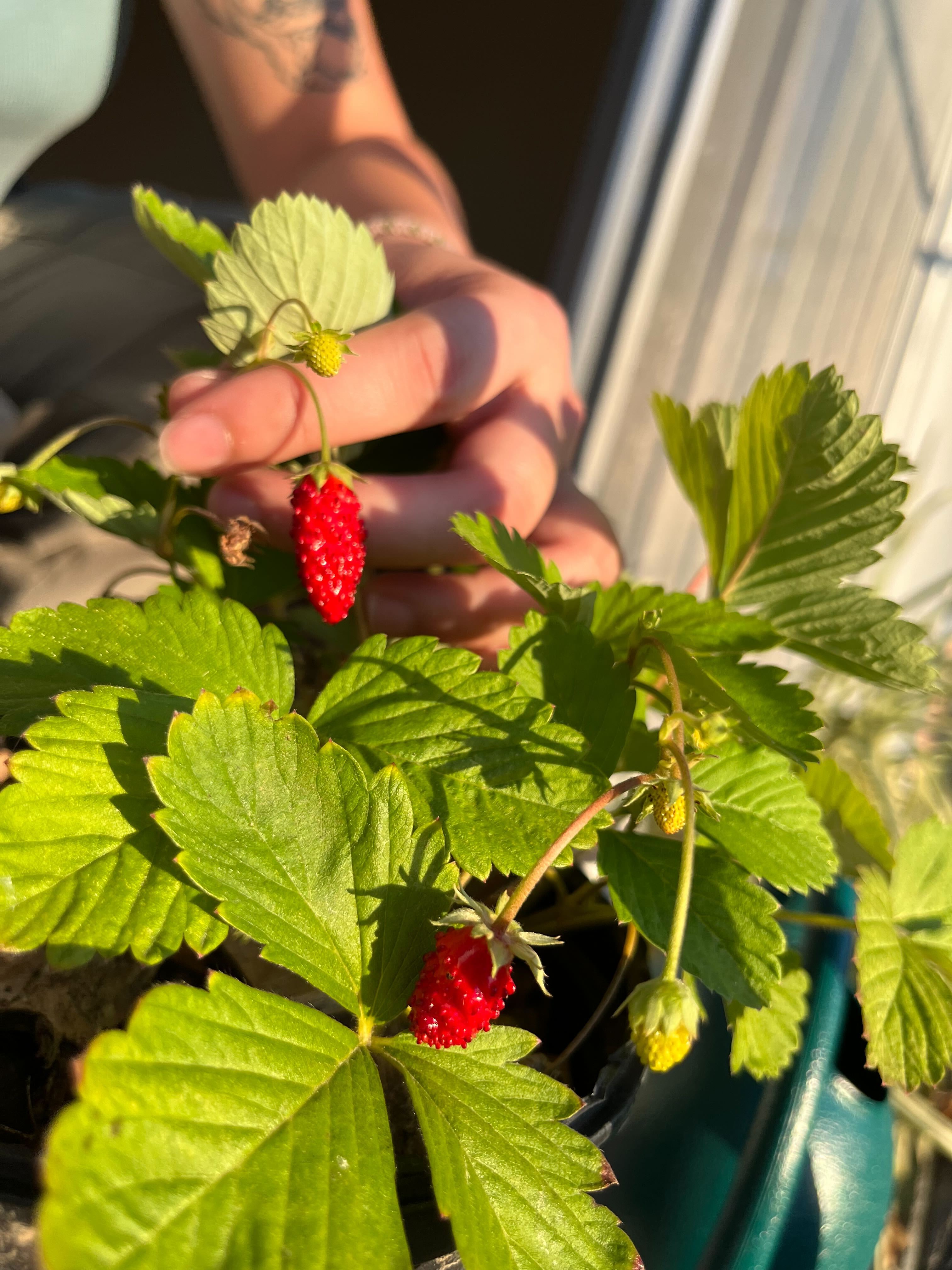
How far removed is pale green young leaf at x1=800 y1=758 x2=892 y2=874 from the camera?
1.58ft

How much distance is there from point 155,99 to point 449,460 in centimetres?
263

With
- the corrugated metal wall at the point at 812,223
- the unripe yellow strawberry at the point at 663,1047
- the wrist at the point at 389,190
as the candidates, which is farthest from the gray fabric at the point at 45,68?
the corrugated metal wall at the point at 812,223

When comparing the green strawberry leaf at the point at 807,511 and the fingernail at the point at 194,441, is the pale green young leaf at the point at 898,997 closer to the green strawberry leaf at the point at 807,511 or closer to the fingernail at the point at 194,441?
the green strawberry leaf at the point at 807,511

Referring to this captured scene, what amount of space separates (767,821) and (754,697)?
5cm

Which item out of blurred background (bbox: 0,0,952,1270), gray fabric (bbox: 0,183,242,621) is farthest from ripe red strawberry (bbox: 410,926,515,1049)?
blurred background (bbox: 0,0,952,1270)

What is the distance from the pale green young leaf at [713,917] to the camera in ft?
1.11

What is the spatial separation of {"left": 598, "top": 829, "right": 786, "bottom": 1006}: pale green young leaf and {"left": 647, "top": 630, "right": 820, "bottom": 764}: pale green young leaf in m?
0.05

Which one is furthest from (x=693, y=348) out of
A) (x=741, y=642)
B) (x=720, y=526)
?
(x=741, y=642)

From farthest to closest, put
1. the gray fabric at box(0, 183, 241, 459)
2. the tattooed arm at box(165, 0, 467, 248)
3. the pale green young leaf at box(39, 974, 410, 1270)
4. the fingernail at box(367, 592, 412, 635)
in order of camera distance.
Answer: the tattooed arm at box(165, 0, 467, 248)
the gray fabric at box(0, 183, 241, 459)
the fingernail at box(367, 592, 412, 635)
the pale green young leaf at box(39, 974, 410, 1270)

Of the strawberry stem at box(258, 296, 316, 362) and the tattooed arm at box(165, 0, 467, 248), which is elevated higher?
the tattooed arm at box(165, 0, 467, 248)

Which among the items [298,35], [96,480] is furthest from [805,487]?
[298,35]

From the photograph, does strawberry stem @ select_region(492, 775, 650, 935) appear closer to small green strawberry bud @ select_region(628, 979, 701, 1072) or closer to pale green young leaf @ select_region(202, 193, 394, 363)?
small green strawberry bud @ select_region(628, 979, 701, 1072)

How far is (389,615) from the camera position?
1.75 feet

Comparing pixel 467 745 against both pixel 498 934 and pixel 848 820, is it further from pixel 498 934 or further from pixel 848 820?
pixel 848 820
